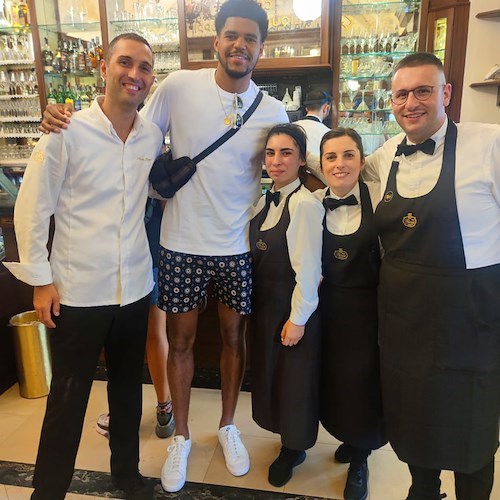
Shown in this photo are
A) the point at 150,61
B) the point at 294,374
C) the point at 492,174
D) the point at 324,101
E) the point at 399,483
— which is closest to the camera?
the point at 492,174

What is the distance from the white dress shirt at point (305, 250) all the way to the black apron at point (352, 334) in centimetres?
5

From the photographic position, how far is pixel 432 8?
143 inches

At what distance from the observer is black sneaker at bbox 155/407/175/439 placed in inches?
83.0

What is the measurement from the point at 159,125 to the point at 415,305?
1.09 metres

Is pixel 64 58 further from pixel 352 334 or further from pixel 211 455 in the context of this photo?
pixel 352 334

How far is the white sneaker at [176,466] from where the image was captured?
177 cm

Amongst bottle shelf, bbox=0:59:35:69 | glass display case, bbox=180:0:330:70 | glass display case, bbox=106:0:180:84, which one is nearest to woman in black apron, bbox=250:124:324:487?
glass display case, bbox=180:0:330:70

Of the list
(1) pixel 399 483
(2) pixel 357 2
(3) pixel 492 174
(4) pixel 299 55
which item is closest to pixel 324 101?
(4) pixel 299 55

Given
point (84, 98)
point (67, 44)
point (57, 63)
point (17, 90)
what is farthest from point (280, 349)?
point (17, 90)

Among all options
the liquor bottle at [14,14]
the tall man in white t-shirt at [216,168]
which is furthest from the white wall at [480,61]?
the liquor bottle at [14,14]

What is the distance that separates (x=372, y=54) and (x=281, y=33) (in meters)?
0.79

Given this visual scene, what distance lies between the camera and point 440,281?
1.29 meters

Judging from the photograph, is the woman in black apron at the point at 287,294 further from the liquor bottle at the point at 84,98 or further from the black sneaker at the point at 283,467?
the liquor bottle at the point at 84,98

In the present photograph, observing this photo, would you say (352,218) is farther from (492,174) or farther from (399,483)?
(399,483)
